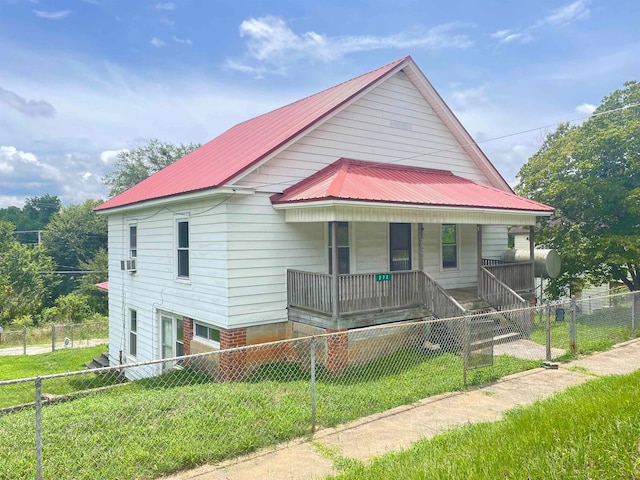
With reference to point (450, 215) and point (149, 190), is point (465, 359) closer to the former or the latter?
point (450, 215)

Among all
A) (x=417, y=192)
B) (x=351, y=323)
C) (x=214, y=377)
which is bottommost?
(x=214, y=377)

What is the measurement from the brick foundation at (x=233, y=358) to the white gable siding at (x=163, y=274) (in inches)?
12.2

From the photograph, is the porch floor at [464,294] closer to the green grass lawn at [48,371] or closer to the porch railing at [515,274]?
the porch railing at [515,274]

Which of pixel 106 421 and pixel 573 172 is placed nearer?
pixel 106 421

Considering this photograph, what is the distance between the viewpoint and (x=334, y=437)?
618 centimetres

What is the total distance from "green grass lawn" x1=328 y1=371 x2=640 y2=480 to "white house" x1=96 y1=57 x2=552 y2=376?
15.9ft

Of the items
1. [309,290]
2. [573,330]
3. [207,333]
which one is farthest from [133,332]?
[573,330]

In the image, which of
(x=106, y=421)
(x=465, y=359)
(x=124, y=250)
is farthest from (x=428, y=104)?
(x=106, y=421)

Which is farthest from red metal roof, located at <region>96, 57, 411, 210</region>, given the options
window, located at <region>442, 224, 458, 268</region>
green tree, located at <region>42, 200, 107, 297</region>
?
green tree, located at <region>42, 200, 107, 297</region>

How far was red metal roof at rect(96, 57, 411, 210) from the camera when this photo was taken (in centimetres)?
1136

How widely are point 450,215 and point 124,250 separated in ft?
36.1

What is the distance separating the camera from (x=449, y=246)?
14922 mm

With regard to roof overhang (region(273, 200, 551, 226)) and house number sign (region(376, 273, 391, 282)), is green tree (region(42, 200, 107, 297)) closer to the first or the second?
roof overhang (region(273, 200, 551, 226))

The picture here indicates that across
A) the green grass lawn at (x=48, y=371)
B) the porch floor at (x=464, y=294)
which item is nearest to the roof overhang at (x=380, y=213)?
the porch floor at (x=464, y=294)
